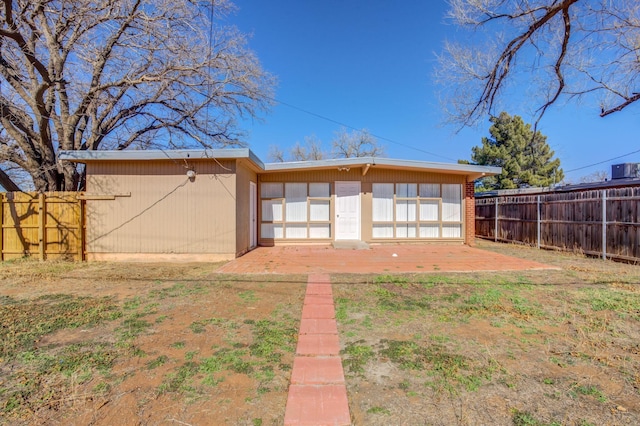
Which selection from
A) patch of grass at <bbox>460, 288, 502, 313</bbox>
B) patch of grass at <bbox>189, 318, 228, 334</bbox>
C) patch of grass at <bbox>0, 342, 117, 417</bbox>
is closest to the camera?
patch of grass at <bbox>0, 342, 117, 417</bbox>

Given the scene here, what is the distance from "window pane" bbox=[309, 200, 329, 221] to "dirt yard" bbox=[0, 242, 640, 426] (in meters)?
5.38

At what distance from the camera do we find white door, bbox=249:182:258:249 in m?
9.66

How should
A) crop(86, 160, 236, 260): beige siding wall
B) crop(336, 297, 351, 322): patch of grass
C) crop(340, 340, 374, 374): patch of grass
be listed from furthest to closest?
1. crop(86, 160, 236, 260): beige siding wall
2. crop(336, 297, 351, 322): patch of grass
3. crop(340, 340, 374, 374): patch of grass

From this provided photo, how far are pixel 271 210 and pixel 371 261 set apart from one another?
4365mm

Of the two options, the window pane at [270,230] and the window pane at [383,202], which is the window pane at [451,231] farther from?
the window pane at [270,230]

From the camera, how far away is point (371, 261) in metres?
7.67

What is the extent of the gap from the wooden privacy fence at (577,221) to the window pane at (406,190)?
12.5ft

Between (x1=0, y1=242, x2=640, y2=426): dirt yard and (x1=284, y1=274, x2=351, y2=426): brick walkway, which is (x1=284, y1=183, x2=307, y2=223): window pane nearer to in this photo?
(x1=0, y1=242, x2=640, y2=426): dirt yard

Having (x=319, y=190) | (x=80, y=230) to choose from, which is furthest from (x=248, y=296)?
(x=319, y=190)

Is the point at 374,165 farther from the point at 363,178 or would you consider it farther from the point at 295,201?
the point at 295,201

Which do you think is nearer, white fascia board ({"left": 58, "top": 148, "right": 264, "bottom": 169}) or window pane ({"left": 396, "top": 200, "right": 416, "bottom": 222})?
white fascia board ({"left": 58, "top": 148, "right": 264, "bottom": 169})

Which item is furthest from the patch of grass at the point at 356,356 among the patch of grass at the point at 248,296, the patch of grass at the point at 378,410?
the patch of grass at the point at 248,296

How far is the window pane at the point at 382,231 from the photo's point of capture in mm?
10742

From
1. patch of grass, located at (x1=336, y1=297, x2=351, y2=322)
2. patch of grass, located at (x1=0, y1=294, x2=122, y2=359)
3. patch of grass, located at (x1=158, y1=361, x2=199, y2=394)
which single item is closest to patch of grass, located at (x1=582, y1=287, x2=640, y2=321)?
patch of grass, located at (x1=336, y1=297, x2=351, y2=322)
